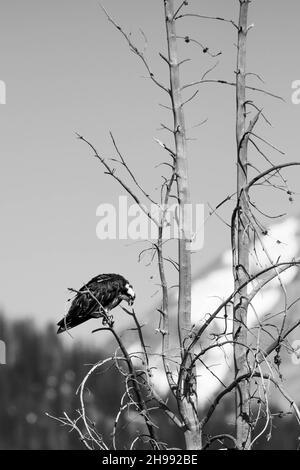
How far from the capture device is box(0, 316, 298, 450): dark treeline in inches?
4806

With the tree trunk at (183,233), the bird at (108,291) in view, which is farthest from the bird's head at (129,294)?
the tree trunk at (183,233)

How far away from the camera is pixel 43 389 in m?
146

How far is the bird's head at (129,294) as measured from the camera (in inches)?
718

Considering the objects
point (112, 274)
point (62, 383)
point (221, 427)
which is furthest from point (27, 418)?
point (112, 274)

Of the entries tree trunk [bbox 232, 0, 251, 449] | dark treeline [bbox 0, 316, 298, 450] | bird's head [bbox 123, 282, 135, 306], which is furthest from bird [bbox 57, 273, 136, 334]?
dark treeline [bbox 0, 316, 298, 450]

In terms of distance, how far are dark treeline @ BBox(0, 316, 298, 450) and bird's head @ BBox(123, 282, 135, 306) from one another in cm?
9673

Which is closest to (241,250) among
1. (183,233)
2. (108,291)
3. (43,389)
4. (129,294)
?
(183,233)

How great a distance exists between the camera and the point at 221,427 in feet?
358

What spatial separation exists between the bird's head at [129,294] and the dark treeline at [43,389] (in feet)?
317

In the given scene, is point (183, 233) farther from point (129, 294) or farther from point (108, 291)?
point (129, 294)

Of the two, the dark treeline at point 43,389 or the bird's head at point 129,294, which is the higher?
the bird's head at point 129,294

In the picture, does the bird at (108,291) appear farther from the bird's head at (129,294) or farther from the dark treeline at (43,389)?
the dark treeline at (43,389)
